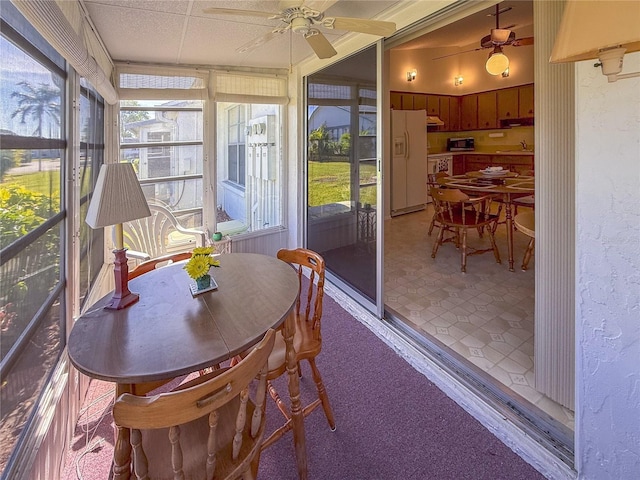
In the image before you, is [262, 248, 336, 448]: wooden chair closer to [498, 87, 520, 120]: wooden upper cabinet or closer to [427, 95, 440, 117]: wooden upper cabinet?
[427, 95, 440, 117]: wooden upper cabinet

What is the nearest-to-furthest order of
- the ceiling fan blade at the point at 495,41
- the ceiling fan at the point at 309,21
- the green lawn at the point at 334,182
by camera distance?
the ceiling fan at the point at 309,21
the green lawn at the point at 334,182
the ceiling fan blade at the point at 495,41

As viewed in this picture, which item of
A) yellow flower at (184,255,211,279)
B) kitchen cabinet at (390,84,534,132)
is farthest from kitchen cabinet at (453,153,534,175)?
yellow flower at (184,255,211,279)

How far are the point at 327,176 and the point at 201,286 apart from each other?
7.30ft

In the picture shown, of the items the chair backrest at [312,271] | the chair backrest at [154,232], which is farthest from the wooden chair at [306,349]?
the chair backrest at [154,232]

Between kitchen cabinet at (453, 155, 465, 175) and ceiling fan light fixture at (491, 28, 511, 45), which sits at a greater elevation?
ceiling fan light fixture at (491, 28, 511, 45)

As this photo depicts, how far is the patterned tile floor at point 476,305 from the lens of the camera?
2092 mm

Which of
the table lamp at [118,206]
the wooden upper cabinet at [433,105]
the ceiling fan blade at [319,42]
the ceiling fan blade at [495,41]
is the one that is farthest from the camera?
the wooden upper cabinet at [433,105]

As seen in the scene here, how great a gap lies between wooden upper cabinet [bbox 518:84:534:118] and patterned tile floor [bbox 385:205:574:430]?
4027 mm

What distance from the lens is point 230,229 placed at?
4039 mm

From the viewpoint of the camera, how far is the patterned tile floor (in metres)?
2.09

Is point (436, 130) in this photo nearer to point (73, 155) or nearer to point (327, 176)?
point (327, 176)

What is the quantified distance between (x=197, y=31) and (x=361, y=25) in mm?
1464

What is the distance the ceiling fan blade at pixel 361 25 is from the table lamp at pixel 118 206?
1207 millimetres

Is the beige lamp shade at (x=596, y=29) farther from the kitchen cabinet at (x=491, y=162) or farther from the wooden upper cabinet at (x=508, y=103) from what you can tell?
the wooden upper cabinet at (x=508, y=103)
